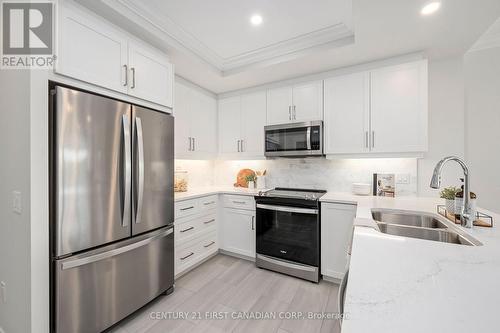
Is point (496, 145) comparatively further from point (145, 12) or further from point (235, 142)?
point (145, 12)

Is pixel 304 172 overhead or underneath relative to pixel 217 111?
underneath

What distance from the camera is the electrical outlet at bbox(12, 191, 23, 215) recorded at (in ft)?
4.37

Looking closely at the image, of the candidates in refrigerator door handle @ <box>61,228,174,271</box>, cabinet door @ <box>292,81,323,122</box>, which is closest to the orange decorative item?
cabinet door @ <box>292,81,323,122</box>

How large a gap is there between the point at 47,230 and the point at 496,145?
401 cm

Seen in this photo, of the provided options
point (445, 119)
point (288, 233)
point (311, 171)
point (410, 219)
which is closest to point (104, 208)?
point (288, 233)

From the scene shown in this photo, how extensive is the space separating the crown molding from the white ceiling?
1cm

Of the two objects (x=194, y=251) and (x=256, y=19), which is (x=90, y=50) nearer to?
(x=256, y=19)

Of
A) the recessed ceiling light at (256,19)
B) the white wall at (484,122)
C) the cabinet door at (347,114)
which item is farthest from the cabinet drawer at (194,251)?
the white wall at (484,122)

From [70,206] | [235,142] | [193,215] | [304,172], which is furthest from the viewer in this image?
[235,142]

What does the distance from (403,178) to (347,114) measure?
0.98 meters

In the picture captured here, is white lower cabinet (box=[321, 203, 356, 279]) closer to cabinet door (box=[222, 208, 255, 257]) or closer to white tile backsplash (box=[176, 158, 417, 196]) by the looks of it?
white tile backsplash (box=[176, 158, 417, 196])

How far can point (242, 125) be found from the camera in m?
3.26

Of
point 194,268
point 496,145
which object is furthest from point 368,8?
point 194,268

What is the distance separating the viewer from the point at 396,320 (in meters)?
0.49
